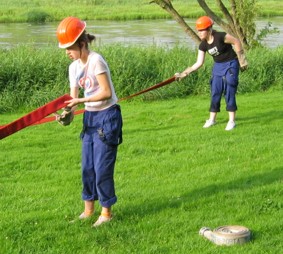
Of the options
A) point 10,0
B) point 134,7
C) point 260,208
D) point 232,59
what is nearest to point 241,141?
point 232,59

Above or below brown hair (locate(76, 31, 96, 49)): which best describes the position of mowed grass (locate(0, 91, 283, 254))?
below

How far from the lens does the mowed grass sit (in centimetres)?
473

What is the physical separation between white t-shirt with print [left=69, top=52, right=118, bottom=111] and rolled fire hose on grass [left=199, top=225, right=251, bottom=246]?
1.29m

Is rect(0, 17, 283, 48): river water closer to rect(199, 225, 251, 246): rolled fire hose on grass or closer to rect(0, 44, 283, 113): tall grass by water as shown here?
rect(0, 44, 283, 113): tall grass by water

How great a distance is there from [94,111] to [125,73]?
7837 millimetres

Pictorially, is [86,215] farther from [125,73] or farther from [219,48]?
[125,73]

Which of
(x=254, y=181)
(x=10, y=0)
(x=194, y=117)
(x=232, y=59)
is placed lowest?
(x=10, y=0)

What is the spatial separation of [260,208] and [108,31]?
26.9 m

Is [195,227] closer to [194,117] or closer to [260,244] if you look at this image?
[260,244]

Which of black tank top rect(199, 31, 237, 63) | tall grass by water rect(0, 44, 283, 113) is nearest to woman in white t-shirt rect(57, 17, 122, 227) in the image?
black tank top rect(199, 31, 237, 63)

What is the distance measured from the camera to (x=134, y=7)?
47.5 m

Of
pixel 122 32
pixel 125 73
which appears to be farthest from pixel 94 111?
pixel 122 32

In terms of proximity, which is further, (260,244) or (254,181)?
(254,181)

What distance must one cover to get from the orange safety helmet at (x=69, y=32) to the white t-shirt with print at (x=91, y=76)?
0.71 feet
